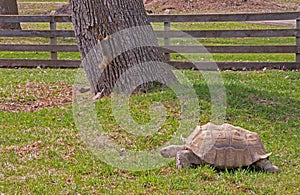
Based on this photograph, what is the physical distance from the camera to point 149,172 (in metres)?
5.41

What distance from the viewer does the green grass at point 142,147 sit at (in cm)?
502

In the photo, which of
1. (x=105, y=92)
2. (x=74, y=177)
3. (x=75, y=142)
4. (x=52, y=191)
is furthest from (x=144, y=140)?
(x=105, y=92)

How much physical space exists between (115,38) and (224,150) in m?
3.66

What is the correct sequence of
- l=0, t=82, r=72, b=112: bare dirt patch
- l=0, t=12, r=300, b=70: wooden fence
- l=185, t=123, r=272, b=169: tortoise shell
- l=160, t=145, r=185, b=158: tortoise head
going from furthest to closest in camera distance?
l=0, t=12, r=300, b=70: wooden fence < l=0, t=82, r=72, b=112: bare dirt patch < l=160, t=145, r=185, b=158: tortoise head < l=185, t=123, r=272, b=169: tortoise shell

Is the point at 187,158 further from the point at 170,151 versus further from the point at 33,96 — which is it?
the point at 33,96

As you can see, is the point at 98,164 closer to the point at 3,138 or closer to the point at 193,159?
the point at 193,159

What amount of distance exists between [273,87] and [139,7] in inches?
96.1

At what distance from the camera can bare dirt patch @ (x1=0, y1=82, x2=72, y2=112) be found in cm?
832

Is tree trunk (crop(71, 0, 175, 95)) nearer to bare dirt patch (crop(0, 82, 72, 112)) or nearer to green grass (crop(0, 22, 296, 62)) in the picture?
bare dirt patch (crop(0, 82, 72, 112))

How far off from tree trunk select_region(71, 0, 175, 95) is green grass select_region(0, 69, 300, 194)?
18.8 inches

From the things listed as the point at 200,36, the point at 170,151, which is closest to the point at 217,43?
the point at 200,36

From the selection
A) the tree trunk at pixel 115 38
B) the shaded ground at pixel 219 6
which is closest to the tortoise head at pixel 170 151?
the tree trunk at pixel 115 38

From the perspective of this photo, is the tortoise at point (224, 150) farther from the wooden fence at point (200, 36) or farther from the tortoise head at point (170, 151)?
the wooden fence at point (200, 36)

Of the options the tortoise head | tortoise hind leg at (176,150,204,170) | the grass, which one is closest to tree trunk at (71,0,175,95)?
the grass
